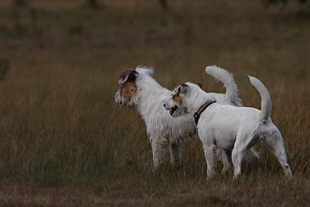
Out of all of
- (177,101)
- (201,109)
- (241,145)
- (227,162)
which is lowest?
(227,162)

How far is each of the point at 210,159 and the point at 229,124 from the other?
63 cm

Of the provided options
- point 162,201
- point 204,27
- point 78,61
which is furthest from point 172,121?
point 204,27

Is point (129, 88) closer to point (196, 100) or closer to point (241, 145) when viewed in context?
point (196, 100)

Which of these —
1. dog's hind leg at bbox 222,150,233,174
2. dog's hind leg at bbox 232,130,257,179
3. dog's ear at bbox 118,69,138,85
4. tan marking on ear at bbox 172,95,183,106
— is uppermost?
dog's ear at bbox 118,69,138,85

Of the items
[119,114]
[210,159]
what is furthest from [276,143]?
[119,114]

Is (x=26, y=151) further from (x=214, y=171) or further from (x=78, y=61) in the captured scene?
(x=78, y=61)

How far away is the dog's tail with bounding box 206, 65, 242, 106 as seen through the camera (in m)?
7.97

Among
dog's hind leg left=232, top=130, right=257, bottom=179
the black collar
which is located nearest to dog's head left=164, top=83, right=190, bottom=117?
the black collar

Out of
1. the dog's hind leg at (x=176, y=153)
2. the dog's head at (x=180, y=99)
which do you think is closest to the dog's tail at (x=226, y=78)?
the dog's head at (x=180, y=99)

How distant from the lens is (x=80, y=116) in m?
10.7

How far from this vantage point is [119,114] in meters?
10.9

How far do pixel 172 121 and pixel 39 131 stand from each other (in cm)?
276

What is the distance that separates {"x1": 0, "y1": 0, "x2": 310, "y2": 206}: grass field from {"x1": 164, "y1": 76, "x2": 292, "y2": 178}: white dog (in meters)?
0.41

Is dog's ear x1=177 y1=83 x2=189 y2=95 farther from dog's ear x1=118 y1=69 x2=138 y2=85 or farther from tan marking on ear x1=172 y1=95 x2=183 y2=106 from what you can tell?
dog's ear x1=118 y1=69 x2=138 y2=85
